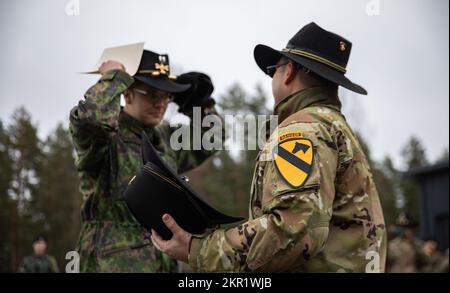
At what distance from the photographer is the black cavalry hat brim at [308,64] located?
332 cm

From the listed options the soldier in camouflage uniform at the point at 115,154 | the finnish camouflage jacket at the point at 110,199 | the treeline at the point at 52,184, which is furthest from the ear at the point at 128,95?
the treeline at the point at 52,184

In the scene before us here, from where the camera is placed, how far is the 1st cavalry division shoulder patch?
2.89 meters

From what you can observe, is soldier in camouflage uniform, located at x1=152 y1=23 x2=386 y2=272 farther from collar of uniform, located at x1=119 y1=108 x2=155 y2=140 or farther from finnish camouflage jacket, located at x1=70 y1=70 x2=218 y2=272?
collar of uniform, located at x1=119 y1=108 x2=155 y2=140

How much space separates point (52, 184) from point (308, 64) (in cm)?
3622

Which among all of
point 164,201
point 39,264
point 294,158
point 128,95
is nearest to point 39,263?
point 39,264

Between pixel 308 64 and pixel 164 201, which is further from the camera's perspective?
pixel 308 64

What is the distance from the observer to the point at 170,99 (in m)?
5.80

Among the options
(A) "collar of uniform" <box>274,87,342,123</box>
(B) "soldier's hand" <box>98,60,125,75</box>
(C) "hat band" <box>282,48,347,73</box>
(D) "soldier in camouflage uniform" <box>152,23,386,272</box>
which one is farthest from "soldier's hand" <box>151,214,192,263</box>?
(B) "soldier's hand" <box>98,60,125,75</box>

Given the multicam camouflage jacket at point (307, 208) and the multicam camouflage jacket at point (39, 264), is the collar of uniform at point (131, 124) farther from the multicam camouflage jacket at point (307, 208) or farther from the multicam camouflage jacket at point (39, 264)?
the multicam camouflage jacket at point (39, 264)

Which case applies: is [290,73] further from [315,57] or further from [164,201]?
[164,201]

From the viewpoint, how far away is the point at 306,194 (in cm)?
285

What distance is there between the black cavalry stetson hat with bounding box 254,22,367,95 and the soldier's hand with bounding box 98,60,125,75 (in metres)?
1.63
